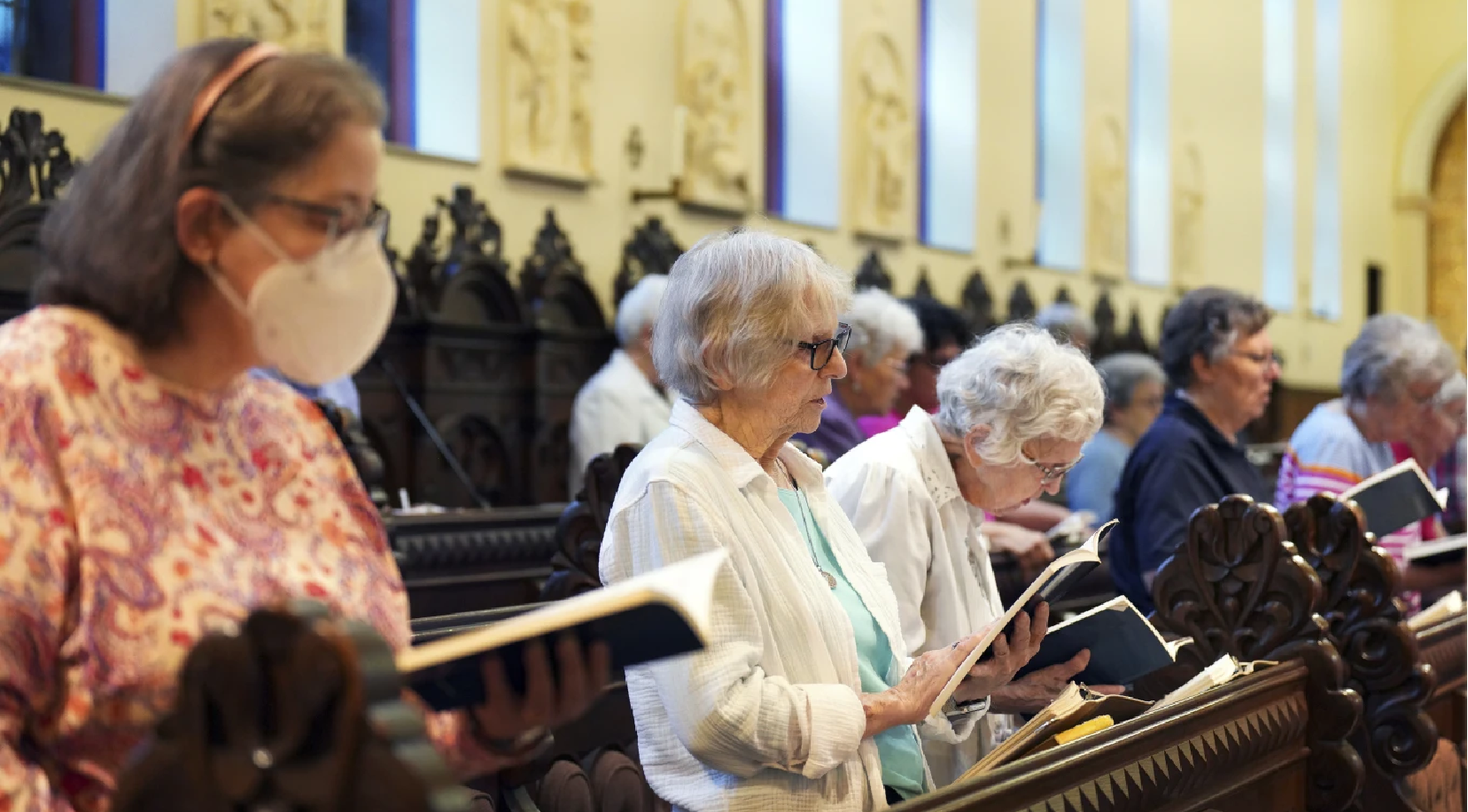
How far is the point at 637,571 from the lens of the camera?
2.29 meters

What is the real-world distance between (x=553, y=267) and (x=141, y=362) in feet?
19.9

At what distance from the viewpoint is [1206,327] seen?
448 cm

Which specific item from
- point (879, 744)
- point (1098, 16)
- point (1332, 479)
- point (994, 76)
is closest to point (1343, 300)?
point (1098, 16)

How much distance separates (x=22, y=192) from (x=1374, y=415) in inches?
177

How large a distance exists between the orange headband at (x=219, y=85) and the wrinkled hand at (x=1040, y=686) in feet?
6.00

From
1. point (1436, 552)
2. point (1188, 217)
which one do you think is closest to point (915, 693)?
point (1436, 552)

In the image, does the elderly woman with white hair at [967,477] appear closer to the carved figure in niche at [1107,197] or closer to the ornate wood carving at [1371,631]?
the ornate wood carving at [1371,631]

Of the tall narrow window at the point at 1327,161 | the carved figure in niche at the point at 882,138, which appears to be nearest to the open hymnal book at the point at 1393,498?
the carved figure in niche at the point at 882,138

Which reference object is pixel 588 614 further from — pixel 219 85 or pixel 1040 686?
pixel 1040 686

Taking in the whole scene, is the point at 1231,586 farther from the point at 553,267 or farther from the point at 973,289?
the point at 973,289

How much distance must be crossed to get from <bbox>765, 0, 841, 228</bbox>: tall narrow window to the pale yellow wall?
16cm

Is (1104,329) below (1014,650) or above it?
above

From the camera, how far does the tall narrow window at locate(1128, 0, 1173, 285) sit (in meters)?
14.1

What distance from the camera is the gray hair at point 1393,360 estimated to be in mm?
5016
